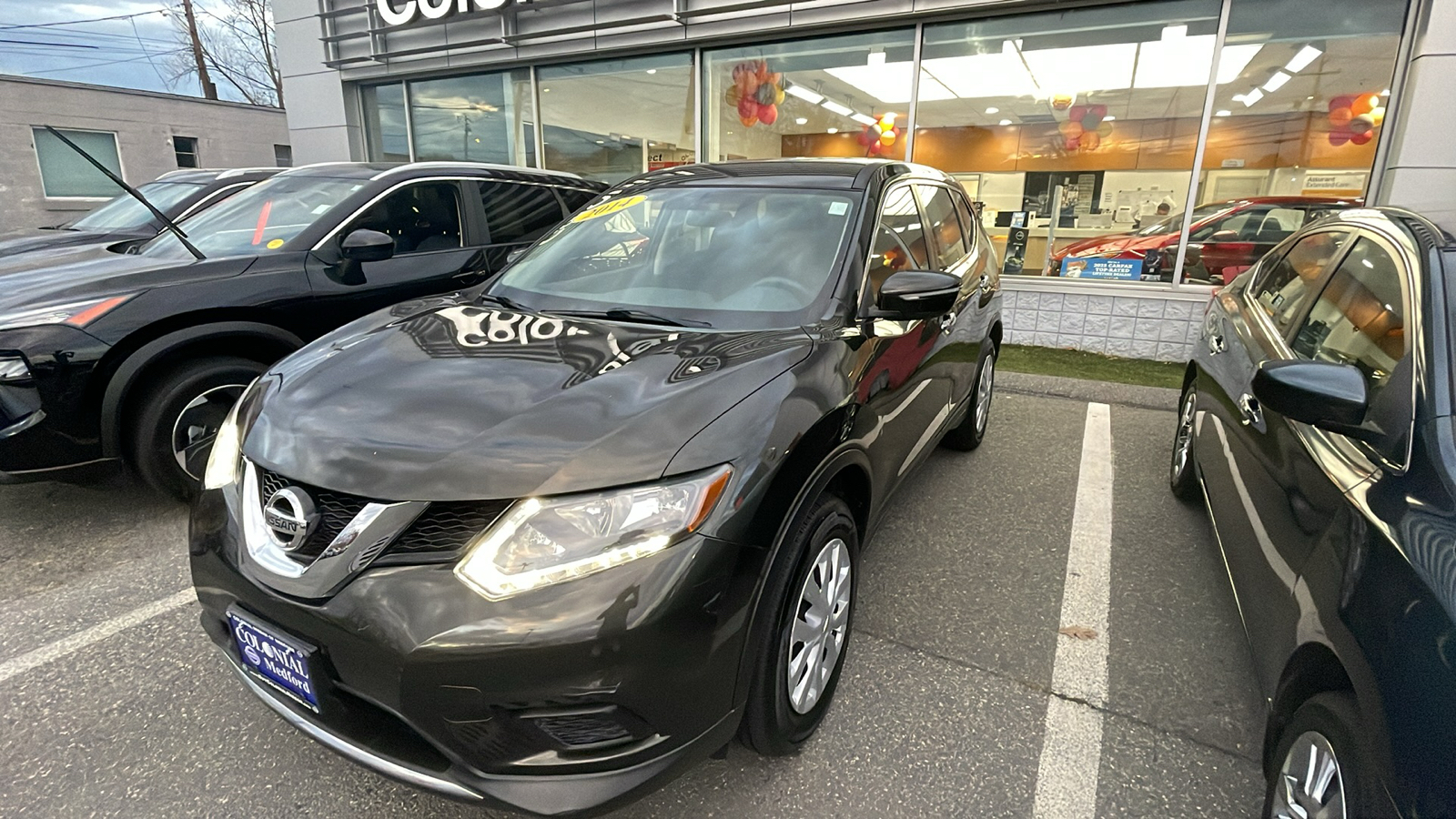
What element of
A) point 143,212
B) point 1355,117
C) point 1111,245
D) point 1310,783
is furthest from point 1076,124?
point 143,212

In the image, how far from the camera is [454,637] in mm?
1430

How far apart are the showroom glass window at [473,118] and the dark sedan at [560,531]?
8939 mm

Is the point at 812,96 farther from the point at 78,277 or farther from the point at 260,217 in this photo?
the point at 78,277

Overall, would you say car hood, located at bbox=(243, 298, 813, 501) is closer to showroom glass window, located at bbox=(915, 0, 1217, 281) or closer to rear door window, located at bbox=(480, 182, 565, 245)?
rear door window, located at bbox=(480, 182, 565, 245)

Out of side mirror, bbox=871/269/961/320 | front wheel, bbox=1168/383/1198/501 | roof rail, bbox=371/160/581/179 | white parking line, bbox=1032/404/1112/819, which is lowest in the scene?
white parking line, bbox=1032/404/1112/819

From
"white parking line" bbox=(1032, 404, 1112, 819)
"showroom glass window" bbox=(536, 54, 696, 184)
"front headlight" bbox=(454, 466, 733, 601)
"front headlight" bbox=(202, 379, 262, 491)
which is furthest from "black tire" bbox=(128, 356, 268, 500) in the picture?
Answer: "showroom glass window" bbox=(536, 54, 696, 184)

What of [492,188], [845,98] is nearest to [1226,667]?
[492,188]

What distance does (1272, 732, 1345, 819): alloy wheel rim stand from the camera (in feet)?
4.47

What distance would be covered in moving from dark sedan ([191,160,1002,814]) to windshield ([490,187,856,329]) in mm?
29

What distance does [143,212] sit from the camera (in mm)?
6430

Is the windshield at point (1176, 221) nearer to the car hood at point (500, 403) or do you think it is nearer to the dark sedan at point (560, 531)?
the dark sedan at point (560, 531)

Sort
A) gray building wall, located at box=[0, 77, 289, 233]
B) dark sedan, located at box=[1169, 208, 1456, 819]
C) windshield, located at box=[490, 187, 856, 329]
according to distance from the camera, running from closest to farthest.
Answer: dark sedan, located at box=[1169, 208, 1456, 819] < windshield, located at box=[490, 187, 856, 329] < gray building wall, located at box=[0, 77, 289, 233]

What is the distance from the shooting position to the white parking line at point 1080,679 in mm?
1966

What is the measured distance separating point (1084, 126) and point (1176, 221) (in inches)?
54.0
